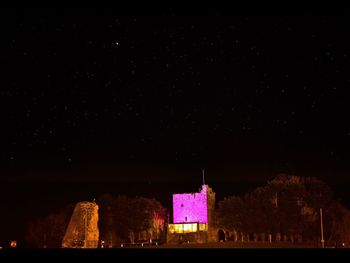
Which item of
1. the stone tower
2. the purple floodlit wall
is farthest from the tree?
the stone tower

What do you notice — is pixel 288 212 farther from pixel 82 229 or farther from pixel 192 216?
pixel 82 229

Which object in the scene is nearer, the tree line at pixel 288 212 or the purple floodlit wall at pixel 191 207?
the tree line at pixel 288 212

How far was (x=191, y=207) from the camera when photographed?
95438 millimetres

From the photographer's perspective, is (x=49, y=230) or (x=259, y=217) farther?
(x=49, y=230)

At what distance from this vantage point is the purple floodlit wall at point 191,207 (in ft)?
309

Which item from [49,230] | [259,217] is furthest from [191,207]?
[49,230]

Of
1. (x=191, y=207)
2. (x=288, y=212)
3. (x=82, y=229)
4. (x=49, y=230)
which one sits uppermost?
(x=191, y=207)

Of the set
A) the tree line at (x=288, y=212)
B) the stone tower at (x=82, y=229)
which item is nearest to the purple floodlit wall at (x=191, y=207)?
the tree line at (x=288, y=212)

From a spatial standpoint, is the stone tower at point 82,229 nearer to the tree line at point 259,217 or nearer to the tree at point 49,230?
the tree line at point 259,217

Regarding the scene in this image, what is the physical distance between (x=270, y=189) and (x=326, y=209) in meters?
8.06

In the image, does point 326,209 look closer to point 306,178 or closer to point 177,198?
point 306,178

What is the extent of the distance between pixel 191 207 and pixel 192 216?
5.08ft
